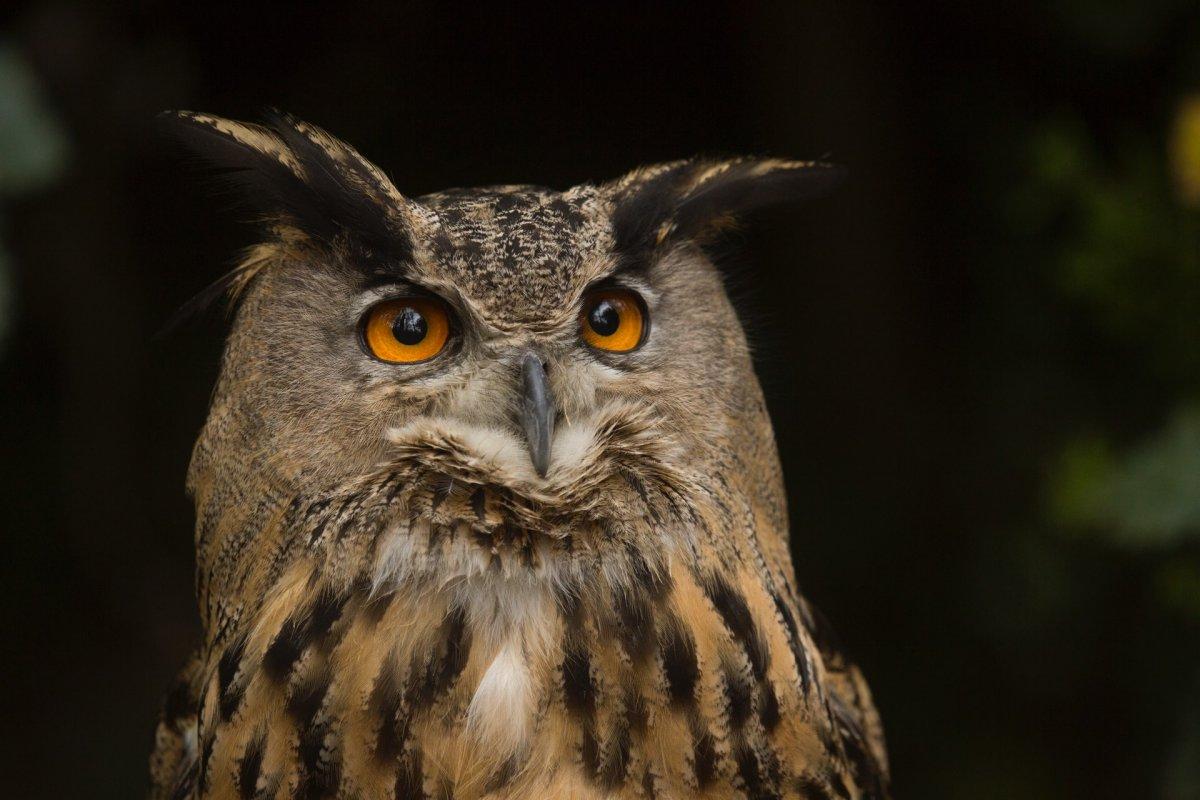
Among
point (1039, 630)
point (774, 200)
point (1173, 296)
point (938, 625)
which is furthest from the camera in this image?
point (938, 625)

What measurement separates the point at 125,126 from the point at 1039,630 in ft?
7.53

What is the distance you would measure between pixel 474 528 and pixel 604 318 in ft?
0.91

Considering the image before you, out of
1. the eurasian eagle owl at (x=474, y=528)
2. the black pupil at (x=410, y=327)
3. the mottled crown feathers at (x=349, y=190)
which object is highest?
the mottled crown feathers at (x=349, y=190)

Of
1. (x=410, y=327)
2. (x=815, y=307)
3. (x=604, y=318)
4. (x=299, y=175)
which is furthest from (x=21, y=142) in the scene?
(x=815, y=307)

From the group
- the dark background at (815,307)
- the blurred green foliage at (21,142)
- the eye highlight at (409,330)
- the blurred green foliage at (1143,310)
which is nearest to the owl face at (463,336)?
the eye highlight at (409,330)

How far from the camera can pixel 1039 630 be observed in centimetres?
254

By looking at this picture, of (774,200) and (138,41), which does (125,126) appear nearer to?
(138,41)

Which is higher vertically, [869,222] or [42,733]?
[869,222]

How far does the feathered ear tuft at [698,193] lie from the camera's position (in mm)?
1413

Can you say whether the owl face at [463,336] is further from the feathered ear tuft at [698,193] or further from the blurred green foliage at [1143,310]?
the blurred green foliage at [1143,310]

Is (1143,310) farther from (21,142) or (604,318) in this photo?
(21,142)

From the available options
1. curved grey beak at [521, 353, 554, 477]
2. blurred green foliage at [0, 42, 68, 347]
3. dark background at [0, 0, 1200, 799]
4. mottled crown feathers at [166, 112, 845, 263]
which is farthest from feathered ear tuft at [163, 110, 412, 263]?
dark background at [0, 0, 1200, 799]

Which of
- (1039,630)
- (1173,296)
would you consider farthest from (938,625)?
(1173,296)

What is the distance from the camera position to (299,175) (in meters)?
1.38
